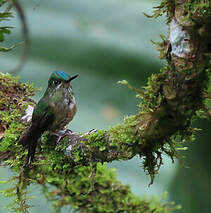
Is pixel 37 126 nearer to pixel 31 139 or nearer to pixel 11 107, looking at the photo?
pixel 31 139

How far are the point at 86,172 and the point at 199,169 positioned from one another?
1.64 feet

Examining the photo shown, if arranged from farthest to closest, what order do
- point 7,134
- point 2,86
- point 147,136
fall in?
point 2,86 < point 7,134 < point 147,136

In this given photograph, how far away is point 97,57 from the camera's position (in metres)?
2.64

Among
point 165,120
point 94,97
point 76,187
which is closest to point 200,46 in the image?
point 165,120

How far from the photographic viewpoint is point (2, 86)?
1862 mm

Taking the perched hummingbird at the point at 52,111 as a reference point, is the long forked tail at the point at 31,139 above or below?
below

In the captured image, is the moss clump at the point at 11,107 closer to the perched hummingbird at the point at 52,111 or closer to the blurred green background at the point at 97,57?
the perched hummingbird at the point at 52,111

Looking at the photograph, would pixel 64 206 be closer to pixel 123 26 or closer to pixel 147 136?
pixel 147 136

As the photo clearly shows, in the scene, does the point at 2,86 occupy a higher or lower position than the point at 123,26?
lower

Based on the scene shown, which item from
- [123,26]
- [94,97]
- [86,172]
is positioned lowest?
[86,172]

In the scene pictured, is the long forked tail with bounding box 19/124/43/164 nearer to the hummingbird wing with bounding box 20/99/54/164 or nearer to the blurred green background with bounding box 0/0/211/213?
the hummingbird wing with bounding box 20/99/54/164

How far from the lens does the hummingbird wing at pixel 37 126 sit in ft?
5.35

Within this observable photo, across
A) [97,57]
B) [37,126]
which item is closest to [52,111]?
[37,126]

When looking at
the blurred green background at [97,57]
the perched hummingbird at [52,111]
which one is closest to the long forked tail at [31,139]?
the perched hummingbird at [52,111]
